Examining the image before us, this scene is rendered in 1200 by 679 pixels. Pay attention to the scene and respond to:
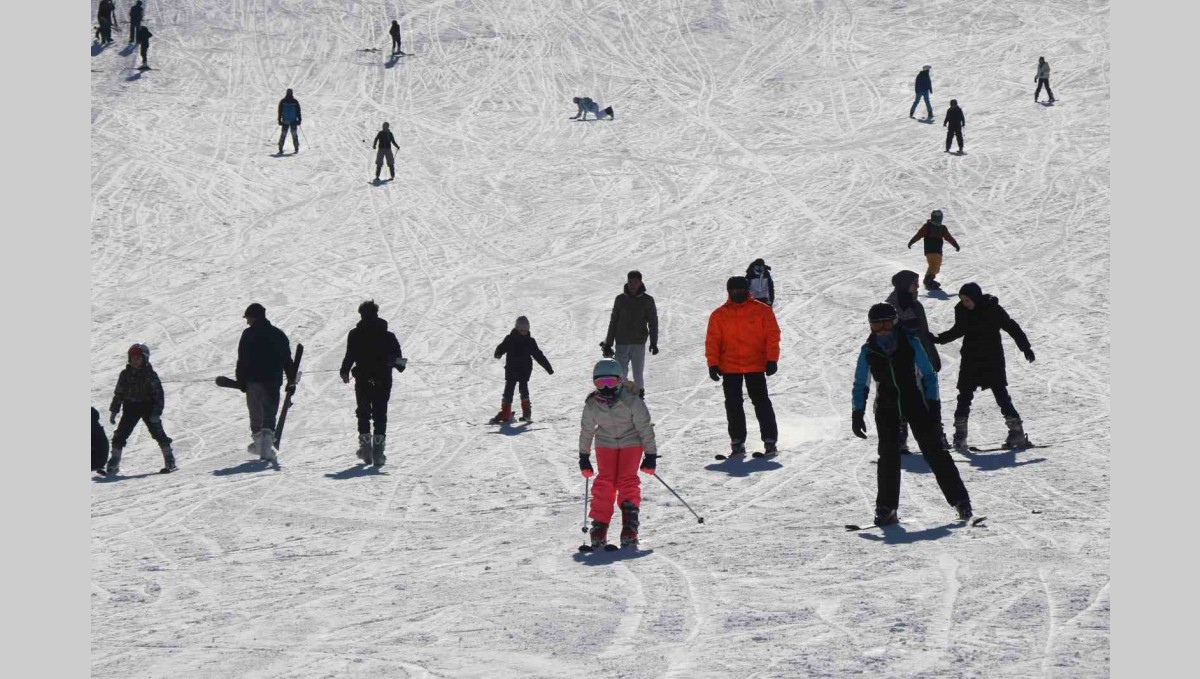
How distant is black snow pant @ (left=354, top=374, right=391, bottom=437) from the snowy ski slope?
0.46 meters

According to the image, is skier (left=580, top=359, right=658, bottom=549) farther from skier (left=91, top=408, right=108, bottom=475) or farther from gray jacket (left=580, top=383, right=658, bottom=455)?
skier (left=91, top=408, right=108, bottom=475)

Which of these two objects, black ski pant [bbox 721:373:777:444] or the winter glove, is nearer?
the winter glove

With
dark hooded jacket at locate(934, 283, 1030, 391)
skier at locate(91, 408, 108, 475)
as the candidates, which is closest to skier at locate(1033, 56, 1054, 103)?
dark hooded jacket at locate(934, 283, 1030, 391)

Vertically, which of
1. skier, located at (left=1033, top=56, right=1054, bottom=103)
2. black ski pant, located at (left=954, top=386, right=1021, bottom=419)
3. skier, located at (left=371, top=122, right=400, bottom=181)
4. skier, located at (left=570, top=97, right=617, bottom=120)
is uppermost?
skier, located at (left=1033, top=56, right=1054, bottom=103)

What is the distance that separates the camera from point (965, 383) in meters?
11.8

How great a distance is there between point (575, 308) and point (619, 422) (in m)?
11.1

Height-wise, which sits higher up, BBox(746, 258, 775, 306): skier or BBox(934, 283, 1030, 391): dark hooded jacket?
BBox(746, 258, 775, 306): skier

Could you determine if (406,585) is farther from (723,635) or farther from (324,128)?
(324,128)

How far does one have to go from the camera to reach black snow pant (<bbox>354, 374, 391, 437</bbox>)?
490 inches

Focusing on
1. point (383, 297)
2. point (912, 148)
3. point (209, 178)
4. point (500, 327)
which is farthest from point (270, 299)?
point (912, 148)

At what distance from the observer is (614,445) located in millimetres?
9031

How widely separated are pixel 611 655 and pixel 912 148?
2275 centimetres

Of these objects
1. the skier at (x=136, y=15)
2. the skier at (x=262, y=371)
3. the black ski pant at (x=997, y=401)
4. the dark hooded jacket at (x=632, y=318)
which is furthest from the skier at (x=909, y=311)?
the skier at (x=136, y=15)

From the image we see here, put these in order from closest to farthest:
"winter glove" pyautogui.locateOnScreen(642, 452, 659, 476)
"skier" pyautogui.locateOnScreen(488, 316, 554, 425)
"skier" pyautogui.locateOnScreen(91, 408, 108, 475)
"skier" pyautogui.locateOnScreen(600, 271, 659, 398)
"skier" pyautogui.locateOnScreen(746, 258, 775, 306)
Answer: "winter glove" pyautogui.locateOnScreen(642, 452, 659, 476), "skier" pyautogui.locateOnScreen(91, 408, 108, 475), "skier" pyautogui.locateOnScreen(600, 271, 659, 398), "skier" pyautogui.locateOnScreen(488, 316, 554, 425), "skier" pyautogui.locateOnScreen(746, 258, 775, 306)
